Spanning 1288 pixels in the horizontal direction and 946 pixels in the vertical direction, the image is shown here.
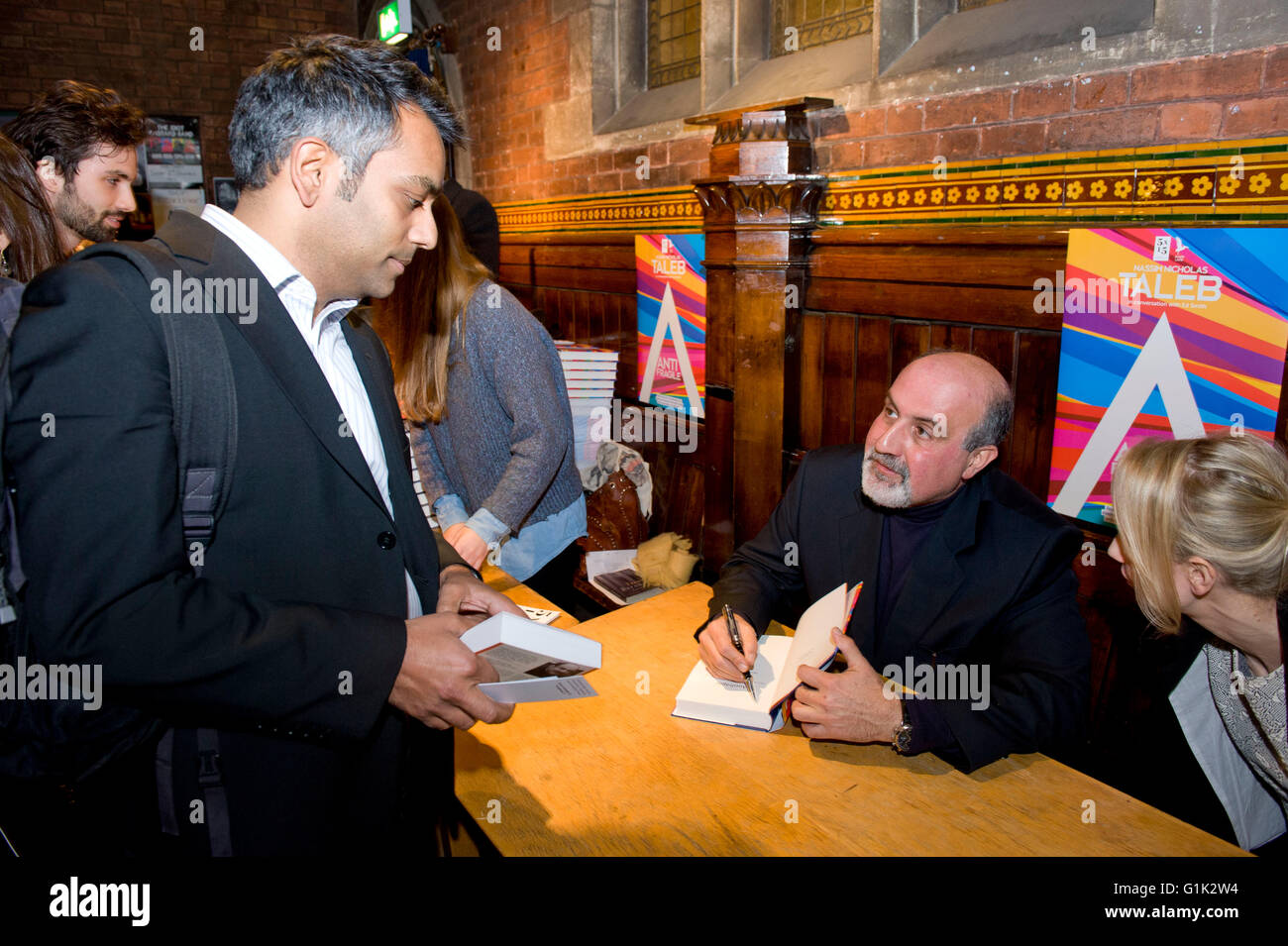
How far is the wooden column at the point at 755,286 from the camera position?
122 inches

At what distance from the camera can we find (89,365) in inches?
34.7

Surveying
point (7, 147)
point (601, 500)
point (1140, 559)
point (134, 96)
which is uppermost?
point (134, 96)

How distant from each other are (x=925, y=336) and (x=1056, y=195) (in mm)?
599

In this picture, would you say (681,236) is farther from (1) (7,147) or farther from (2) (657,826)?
(2) (657,826)

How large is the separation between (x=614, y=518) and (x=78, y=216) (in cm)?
242

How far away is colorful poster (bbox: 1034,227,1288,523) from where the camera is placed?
1.99 meters

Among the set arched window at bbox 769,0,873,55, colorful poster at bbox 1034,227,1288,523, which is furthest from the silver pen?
arched window at bbox 769,0,873,55

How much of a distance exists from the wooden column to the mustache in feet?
3.98

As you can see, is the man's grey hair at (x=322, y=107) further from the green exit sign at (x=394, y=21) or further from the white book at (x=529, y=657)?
the green exit sign at (x=394, y=21)

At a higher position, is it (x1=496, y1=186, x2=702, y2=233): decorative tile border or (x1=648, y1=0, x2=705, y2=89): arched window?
(x1=648, y1=0, x2=705, y2=89): arched window

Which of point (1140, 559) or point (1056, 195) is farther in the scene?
point (1056, 195)

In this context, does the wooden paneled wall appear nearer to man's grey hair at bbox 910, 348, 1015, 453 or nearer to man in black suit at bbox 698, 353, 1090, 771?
man in black suit at bbox 698, 353, 1090, 771

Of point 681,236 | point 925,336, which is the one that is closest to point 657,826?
point 925,336

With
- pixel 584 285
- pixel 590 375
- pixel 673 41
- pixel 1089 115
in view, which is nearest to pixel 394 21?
pixel 673 41
